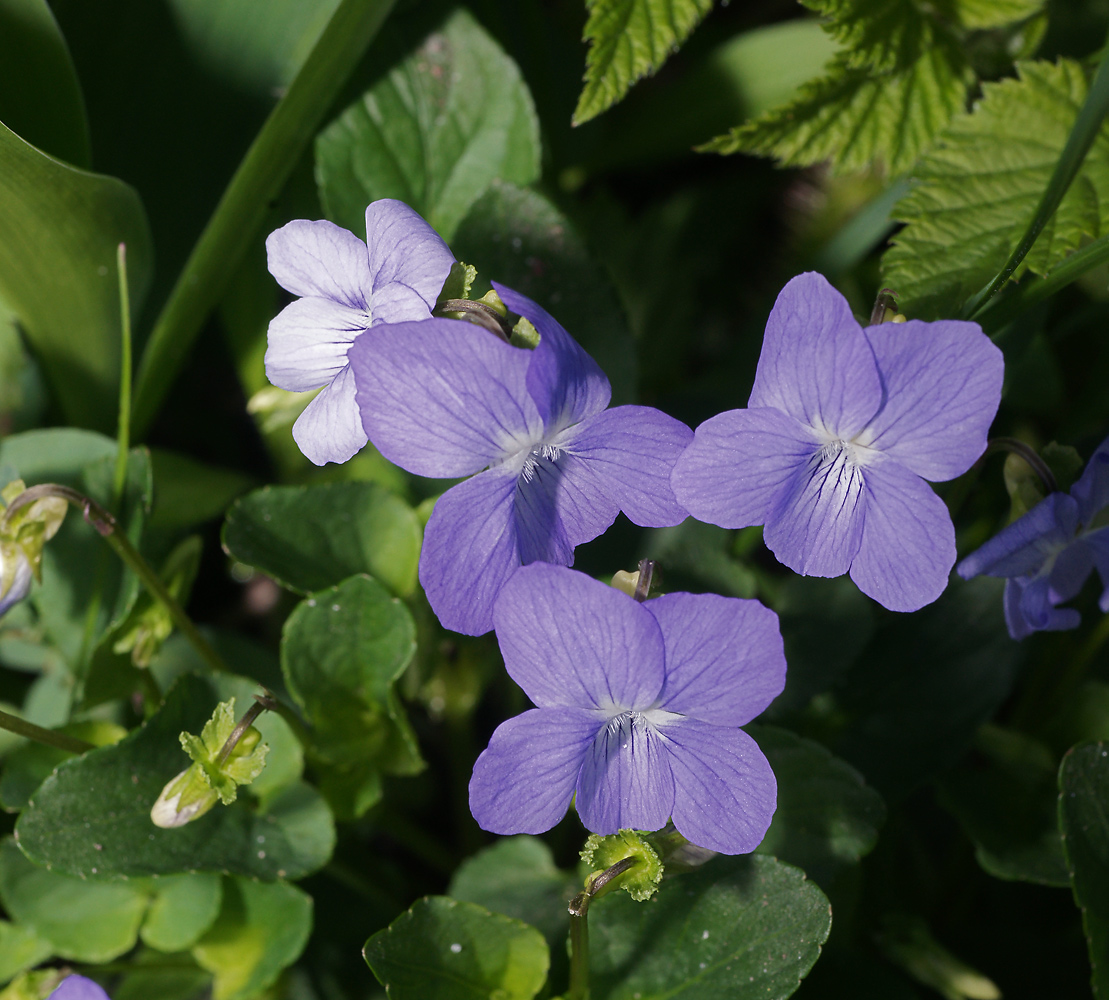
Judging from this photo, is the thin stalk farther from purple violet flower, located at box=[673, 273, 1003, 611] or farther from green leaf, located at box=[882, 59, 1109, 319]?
green leaf, located at box=[882, 59, 1109, 319]

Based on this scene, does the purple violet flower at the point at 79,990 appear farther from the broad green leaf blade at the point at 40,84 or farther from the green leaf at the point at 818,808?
the broad green leaf blade at the point at 40,84

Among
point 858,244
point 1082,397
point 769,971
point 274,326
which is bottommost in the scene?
point 769,971

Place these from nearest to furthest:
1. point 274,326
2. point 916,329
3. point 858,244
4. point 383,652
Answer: point 916,329 → point 274,326 → point 383,652 → point 858,244

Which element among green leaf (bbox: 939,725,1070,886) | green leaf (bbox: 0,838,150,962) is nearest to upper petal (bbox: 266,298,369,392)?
green leaf (bbox: 0,838,150,962)

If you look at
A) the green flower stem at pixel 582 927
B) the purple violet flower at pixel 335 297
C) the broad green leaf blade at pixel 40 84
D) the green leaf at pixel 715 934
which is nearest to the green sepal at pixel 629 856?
the green flower stem at pixel 582 927

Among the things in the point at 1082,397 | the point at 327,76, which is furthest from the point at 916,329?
the point at 1082,397

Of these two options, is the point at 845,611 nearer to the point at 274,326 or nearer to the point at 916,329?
the point at 916,329

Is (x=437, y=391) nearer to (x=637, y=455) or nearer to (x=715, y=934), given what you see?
(x=637, y=455)

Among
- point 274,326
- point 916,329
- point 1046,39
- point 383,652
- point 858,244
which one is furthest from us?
point 1046,39
